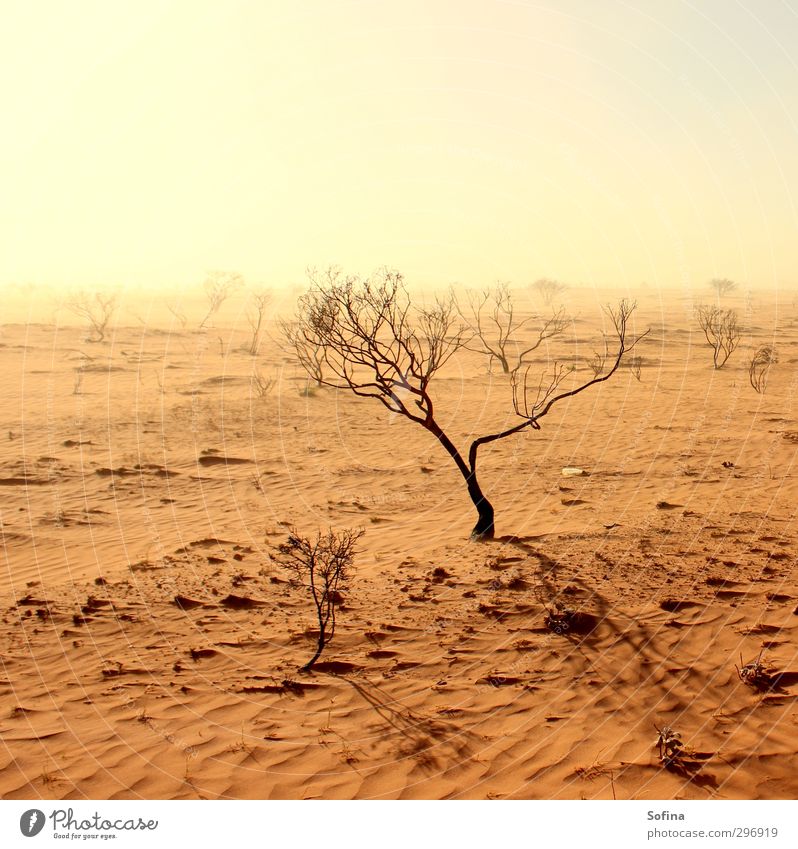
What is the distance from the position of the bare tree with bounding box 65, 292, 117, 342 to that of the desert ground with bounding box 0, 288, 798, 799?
69.0 ft

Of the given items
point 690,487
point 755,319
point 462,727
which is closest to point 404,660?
point 462,727

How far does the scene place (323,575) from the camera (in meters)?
7.54

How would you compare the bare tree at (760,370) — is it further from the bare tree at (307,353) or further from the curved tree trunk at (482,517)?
the curved tree trunk at (482,517)

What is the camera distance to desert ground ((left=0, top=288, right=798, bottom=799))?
5.05 metres

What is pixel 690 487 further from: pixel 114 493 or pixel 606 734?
pixel 114 493

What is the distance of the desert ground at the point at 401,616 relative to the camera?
5.05 m

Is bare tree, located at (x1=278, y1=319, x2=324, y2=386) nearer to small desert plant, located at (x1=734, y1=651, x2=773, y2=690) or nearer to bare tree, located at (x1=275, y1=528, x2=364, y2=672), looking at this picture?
bare tree, located at (x1=275, y1=528, x2=364, y2=672)

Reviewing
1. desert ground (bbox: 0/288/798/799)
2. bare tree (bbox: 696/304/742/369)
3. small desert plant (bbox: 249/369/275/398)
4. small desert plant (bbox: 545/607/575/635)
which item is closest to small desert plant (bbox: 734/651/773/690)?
desert ground (bbox: 0/288/798/799)

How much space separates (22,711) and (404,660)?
11.5ft

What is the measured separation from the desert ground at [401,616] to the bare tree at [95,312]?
21035 mm

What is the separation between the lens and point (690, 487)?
39.8ft
